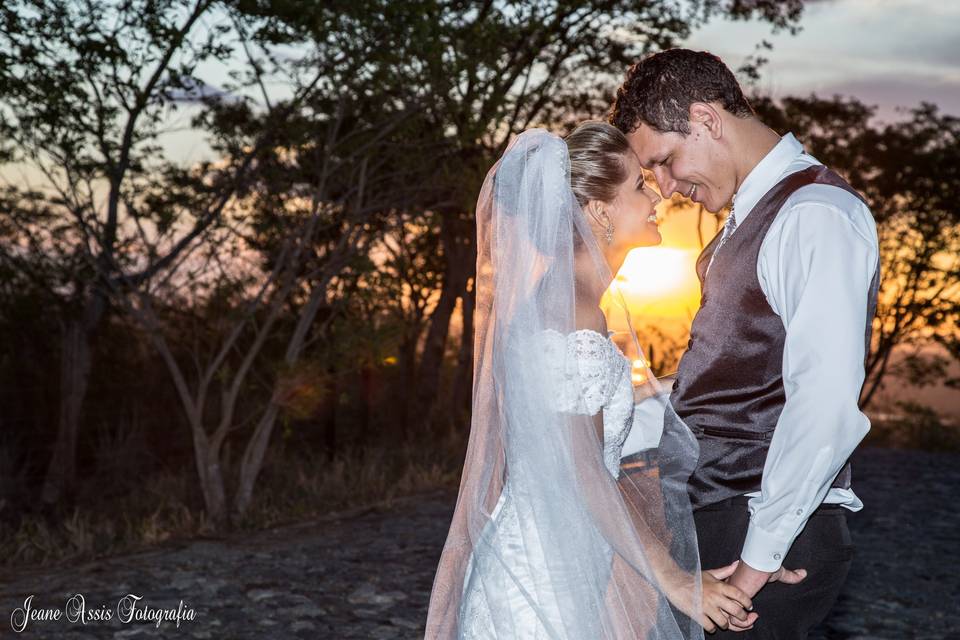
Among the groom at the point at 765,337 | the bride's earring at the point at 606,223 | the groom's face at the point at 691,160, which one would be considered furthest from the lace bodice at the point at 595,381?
the groom's face at the point at 691,160

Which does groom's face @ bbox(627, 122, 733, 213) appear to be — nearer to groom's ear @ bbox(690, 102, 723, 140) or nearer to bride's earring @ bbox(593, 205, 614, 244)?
groom's ear @ bbox(690, 102, 723, 140)

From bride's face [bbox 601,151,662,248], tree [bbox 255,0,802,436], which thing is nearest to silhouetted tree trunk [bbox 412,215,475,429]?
tree [bbox 255,0,802,436]

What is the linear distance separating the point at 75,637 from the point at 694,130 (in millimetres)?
4458

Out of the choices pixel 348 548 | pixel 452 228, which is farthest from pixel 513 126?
pixel 348 548

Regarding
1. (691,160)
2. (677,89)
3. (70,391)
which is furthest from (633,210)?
(70,391)

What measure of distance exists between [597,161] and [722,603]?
4.08 feet

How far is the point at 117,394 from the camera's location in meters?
13.5

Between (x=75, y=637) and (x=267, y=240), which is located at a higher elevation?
(x=267, y=240)

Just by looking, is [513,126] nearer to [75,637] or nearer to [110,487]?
[110,487]

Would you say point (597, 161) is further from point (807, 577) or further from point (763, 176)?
point (807, 577)

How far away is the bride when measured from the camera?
8.43ft

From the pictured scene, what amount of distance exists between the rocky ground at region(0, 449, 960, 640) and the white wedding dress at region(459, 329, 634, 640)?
2.77 metres

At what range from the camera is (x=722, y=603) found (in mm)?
2348

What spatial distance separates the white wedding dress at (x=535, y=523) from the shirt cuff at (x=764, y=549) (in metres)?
0.50
